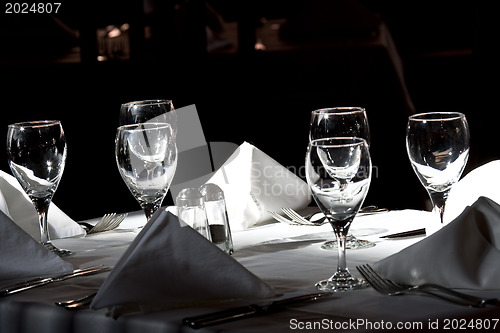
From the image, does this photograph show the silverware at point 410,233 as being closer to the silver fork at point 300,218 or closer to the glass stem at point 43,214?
the silver fork at point 300,218

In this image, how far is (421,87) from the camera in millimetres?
4859

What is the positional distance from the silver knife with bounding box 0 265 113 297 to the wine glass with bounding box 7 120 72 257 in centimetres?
21

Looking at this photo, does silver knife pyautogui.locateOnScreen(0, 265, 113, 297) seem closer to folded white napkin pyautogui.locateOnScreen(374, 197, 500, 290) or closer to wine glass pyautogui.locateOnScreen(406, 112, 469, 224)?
folded white napkin pyautogui.locateOnScreen(374, 197, 500, 290)

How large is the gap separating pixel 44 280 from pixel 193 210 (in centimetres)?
31

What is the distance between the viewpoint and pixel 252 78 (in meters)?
5.01

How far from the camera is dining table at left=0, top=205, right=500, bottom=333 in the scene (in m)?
1.05

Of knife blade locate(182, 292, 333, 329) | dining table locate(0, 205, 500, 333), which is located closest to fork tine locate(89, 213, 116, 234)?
dining table locate(0, 205, 500, 333)

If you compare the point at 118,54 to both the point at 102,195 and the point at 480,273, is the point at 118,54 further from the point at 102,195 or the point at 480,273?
the point at 480,273

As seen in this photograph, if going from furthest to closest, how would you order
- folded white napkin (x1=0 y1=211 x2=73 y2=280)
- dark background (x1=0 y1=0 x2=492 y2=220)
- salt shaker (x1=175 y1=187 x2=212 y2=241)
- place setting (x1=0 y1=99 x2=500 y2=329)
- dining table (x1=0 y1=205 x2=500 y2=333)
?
dark background (x1=0 y1=0 x2=492 y2=220)
salt shaker (x1=175 y1=187 x2=212 y2=241)
folded white napkin (x1=0 y1=211 x2=73 y2=280)
place setting (x1=0 y1=99 x2=500 y2=329)
dining table (x1=0 y1=205 x2=500 y2=333)

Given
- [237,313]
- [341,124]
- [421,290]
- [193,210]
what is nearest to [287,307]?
[237,313]

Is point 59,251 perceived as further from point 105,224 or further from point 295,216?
point 295,216

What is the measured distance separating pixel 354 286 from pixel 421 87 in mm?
3803

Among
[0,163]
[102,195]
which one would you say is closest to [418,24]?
[102,195]

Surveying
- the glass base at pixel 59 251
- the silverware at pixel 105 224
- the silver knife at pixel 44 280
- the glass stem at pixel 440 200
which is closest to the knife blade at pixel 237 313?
the silver knife at pixel 44 280
